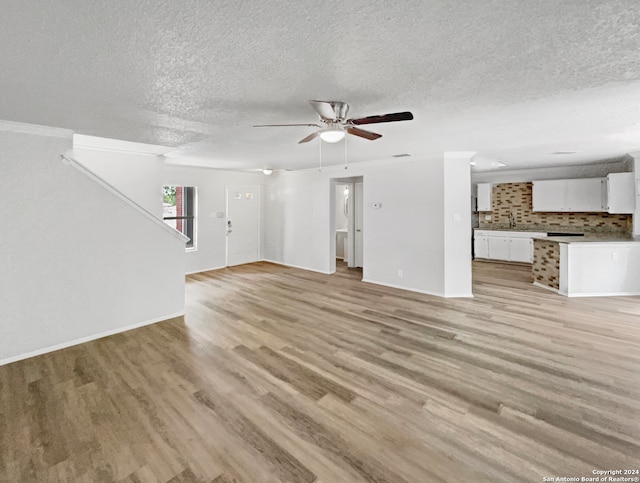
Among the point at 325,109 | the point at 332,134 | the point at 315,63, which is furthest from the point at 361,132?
the point at 315,63

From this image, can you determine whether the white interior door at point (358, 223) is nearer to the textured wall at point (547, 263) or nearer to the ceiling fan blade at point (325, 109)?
the textured wall at point (547, 263)

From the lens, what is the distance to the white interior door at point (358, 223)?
7680 millimetres

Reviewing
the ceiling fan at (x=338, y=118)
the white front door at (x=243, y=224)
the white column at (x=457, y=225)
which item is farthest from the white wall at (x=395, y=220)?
the ceiling fan at (x=338, y=118)

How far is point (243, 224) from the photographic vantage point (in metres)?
8.16

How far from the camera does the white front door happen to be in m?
7.86

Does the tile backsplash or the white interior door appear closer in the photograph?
the tile backsplash

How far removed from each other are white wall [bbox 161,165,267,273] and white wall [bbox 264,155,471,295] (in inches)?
72.9

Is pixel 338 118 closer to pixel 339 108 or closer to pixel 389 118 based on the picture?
pixel 339 108

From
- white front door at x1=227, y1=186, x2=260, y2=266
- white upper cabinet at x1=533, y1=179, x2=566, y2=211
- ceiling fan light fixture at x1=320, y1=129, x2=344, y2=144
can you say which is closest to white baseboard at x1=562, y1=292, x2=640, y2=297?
white upper cabinet at x1=533, y1=179, x2=566, y2=211

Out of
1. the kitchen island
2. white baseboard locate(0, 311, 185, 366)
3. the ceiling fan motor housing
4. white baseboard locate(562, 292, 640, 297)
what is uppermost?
the ceiling fan motor housing

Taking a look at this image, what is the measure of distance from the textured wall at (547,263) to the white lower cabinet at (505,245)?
69.7 inches

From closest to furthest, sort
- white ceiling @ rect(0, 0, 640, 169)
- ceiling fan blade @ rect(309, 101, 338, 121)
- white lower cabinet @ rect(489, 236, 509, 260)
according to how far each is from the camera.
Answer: white ceiling @ rect(0, 0, 640, 169) < ceiling fan blade @ rect(309, 101, 338, 121) < white lower cabinet @ rect(489, 236, 509, 260)

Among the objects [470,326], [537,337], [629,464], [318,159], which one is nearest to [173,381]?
[629,464]

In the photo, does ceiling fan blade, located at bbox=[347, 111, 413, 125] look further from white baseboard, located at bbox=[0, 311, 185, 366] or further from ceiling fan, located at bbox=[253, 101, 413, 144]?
white baseboard, located at bbox=[0, 311, 185, 366]
